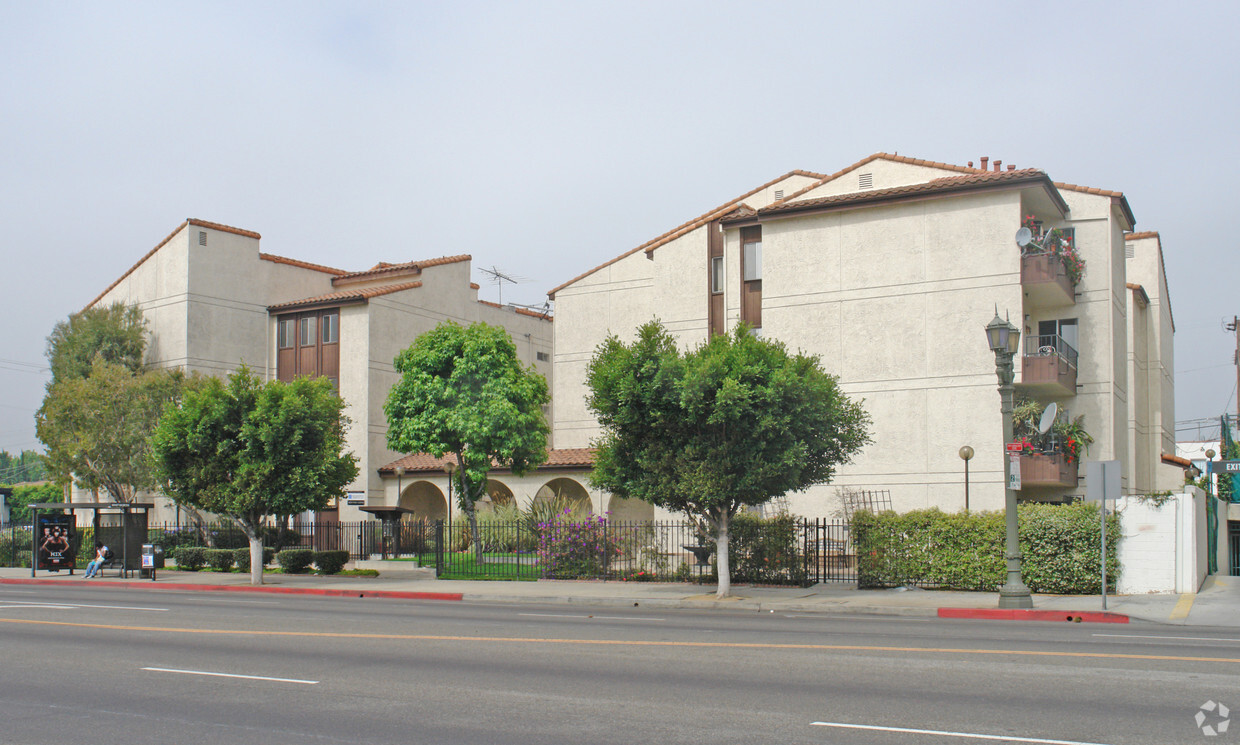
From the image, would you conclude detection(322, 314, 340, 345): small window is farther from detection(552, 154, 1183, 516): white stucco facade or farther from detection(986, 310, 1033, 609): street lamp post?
detection(986, 310, 1033, 609): street lamp post

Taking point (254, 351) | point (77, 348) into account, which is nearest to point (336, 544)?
point (254, 351)

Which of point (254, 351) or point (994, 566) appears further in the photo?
point (254, 351)

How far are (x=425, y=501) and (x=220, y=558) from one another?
14222mm

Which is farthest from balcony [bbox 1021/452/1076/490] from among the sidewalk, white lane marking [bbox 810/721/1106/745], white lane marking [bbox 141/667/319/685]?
white lane marking [bbox 141/667/319/685]

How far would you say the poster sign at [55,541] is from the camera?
109 feet

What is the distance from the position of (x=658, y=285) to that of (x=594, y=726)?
1296 inches

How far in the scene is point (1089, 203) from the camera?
3316 centimetres

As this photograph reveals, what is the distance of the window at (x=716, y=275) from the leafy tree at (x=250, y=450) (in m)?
15.9

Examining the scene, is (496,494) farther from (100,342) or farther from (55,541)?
(100,342)

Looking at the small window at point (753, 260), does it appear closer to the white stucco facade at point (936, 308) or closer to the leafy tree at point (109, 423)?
the white stucco facade at point (936, 308)

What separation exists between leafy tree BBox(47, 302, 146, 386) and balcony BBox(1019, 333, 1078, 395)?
3695cm

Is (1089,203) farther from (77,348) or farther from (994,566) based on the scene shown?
(77,348)

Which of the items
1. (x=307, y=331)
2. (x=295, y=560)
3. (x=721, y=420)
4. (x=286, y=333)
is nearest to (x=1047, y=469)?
(x=721, y=420)
